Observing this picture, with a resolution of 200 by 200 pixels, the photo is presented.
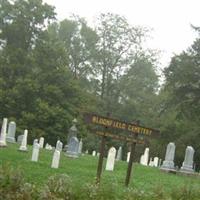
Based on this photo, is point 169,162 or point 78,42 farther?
point 78,42

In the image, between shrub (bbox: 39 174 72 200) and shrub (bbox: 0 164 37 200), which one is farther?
shrub (bbox: 39 174 72 200)

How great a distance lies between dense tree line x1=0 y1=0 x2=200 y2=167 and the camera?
4028 cm

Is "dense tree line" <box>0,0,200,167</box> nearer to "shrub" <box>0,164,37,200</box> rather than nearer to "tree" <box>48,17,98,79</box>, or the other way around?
"tree" <box>48,17,98,79</box>

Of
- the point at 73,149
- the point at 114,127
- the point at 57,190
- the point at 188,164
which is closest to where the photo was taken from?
the point at 57,190

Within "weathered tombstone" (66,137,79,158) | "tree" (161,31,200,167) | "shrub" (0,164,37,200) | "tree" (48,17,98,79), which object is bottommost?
"shrub" (0,164,37,200)

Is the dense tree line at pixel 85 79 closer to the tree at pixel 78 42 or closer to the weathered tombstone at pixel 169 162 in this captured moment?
the tree at pixel 78 42

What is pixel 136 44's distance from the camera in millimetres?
59312

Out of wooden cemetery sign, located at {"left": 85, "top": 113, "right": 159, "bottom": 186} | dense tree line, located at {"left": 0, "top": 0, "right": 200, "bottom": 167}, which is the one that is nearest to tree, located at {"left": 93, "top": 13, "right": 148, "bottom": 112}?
dense tree line, located at {"left": 0, "top": 0, "right": 200, "bottom": 167}

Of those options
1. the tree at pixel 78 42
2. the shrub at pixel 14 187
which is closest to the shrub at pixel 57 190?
the shrub at pixel 14 187

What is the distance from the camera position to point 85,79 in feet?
191

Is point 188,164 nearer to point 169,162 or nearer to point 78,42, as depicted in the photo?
point 169,162

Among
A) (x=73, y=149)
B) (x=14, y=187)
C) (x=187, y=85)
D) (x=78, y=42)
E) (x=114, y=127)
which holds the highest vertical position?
(x=78, y=42)

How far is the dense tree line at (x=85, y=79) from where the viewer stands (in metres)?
40.3

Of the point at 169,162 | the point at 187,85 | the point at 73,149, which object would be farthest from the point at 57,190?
the point at 187,85
